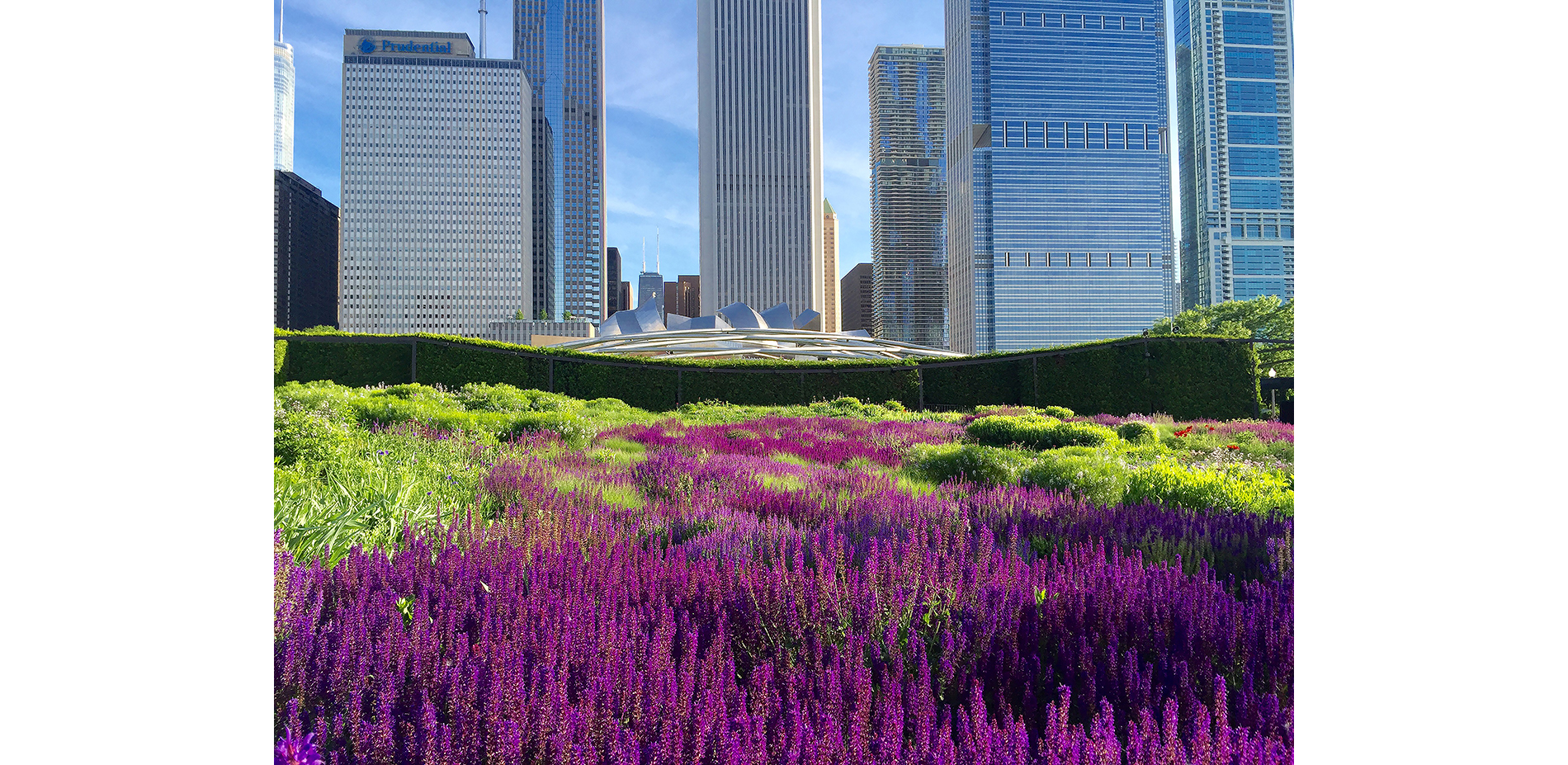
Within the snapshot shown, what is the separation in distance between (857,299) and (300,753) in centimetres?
13528

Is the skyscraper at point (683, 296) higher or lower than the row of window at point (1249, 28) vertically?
higher

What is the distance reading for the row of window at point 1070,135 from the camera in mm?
28031

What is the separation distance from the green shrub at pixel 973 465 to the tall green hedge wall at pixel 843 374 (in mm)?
7739

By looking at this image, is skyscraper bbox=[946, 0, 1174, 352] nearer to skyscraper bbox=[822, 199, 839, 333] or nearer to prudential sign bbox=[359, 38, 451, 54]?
prudential sign bbox=[359, 38, 451, 54]

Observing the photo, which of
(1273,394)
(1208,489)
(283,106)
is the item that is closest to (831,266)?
(1273,394)

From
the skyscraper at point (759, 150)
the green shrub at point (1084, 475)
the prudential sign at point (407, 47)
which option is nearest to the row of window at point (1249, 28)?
the green shrub at point (1084, 475)

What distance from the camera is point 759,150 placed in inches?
3155

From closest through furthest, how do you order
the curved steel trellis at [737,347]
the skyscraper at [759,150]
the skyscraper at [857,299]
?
the curved steel trellis at [737,347] → the skyscraper at [759,150] → the skyscraper at [857,299]

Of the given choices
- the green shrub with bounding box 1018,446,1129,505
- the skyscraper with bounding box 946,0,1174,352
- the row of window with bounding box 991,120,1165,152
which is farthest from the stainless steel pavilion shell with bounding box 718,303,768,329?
the green shrub with bounding box 1018,446,1129,505

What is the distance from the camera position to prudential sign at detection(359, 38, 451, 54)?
4880 millimetres

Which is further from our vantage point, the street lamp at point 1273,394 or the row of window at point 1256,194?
the street lamp at point 1273,394

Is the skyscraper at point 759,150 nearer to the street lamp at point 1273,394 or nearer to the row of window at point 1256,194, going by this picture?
the street lamp at point 1273,394
